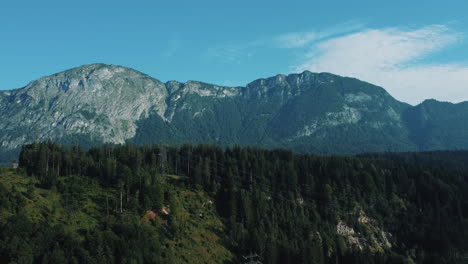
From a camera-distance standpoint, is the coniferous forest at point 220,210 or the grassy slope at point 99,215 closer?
the coniferous forest at point 220,210

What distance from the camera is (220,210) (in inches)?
5837

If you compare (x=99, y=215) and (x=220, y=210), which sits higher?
(x=99, y=215)

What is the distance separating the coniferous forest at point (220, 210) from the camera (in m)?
103

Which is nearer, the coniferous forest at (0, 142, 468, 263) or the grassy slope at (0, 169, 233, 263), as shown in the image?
the coniferous forest at (0, 142, 468, 263)

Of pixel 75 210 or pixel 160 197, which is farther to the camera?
pixel 160 197

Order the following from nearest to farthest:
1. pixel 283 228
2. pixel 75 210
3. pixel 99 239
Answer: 1. pixel 99 239
2. pixel 75 210
3. pixel 283 228

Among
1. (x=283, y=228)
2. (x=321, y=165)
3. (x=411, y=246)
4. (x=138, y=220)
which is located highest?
(x=321, y=165)

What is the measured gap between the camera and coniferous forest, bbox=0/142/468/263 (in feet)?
339

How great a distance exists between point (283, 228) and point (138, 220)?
58.0 meters

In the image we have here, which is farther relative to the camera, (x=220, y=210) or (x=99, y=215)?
(x=220, y=210)

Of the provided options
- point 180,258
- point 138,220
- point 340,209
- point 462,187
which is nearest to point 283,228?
point 340,209

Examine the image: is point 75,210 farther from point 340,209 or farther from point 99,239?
point 340,209

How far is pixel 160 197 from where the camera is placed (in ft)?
422

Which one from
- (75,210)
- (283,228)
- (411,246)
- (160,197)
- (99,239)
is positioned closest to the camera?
(99,239)
